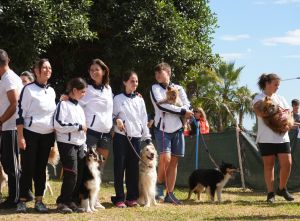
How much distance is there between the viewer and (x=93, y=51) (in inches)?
702

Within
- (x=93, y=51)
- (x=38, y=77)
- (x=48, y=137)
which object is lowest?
(x=48, y=137)

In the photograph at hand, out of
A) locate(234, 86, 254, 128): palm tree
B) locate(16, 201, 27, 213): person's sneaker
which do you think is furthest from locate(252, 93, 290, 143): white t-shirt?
locate(234, 86, 254, 128): palm tree

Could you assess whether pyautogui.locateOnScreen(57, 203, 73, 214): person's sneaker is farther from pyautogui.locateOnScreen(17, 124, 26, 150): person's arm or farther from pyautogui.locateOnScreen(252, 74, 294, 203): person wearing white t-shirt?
pyautogui.locateOnScreen(252, 74, 294, 203): person wearing white t-shirt

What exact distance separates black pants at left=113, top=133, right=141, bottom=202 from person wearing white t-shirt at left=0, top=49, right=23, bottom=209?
1.44 meters

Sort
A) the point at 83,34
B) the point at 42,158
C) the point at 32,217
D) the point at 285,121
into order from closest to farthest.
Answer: the point at 32,217, the point at 42,158, the point at 285,121, the point at 83,34

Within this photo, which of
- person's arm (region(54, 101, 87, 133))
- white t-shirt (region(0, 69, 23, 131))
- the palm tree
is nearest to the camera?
person's arm (region(54, 101, 87, 133))

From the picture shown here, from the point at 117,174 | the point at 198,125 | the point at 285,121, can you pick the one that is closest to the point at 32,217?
the point at 117,174

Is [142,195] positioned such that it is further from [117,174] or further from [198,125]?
[198,125]

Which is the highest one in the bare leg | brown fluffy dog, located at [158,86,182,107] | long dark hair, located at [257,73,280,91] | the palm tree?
the palm tree

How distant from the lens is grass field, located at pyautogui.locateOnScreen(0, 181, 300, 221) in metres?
7.21

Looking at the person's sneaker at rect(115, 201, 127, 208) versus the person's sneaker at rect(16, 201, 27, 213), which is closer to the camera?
the person's sneaker at rect(16, 201, 27, 213)

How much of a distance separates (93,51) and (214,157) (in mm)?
6985

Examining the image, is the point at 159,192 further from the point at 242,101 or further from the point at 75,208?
the point at 242,101

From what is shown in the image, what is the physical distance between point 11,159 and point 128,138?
171cm
